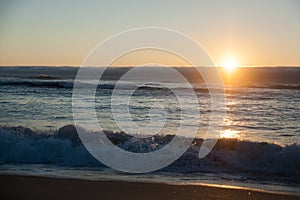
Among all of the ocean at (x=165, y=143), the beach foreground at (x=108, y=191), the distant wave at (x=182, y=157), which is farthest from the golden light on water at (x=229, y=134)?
the beach foreground at (x=108, y=191)

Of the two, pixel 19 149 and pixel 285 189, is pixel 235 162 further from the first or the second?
pixel 19 149

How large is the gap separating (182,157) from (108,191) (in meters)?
3.38

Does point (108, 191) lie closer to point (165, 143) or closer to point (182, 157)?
point (182, 157)

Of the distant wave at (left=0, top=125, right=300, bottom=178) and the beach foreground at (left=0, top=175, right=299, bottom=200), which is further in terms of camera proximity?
the distant wave at (left=0, top=125, right=300, bottom=178)

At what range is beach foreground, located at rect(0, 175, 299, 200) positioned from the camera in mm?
6766

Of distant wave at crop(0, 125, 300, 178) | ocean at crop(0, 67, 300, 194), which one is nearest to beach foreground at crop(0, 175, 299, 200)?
ocean at crop(0, 67, 300, 194)

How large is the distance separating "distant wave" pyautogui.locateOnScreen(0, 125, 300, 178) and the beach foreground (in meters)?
1.85

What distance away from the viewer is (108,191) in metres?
7.04

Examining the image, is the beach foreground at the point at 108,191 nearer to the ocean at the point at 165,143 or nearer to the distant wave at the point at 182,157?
the ocean at the point at 165,143

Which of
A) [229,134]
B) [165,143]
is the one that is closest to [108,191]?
[165,143]

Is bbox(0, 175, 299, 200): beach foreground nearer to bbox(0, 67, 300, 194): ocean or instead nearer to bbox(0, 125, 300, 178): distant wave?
bbox(0, 67, 300, 194): ocean

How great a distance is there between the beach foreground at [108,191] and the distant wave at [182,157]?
1848mm

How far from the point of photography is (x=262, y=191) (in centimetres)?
718

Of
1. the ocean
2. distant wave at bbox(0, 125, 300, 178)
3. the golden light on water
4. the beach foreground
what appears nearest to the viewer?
the beach foreground
